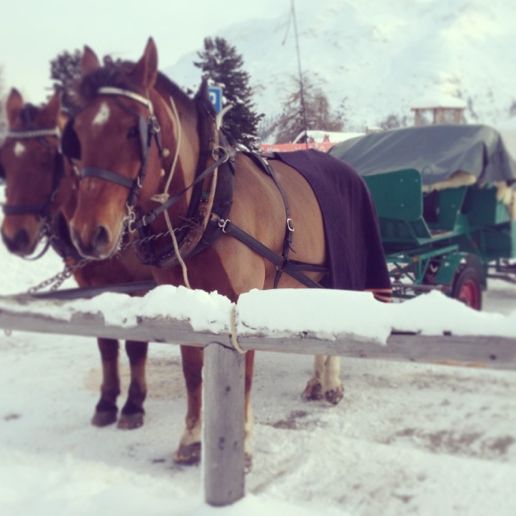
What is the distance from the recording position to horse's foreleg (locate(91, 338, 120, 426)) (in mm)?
3910

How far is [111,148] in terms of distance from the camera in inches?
104

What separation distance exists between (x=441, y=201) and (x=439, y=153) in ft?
1.65

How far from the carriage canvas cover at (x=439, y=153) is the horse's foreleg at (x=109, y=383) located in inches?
138

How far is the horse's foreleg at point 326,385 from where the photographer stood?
4.21 m

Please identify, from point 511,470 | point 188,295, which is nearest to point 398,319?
point 188,295

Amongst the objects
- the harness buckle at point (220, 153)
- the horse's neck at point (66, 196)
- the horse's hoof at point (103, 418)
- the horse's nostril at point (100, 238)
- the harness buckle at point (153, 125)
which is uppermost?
the harness buckle at point (153, 125)

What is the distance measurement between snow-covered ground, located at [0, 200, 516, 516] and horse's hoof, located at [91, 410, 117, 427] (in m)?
0.10

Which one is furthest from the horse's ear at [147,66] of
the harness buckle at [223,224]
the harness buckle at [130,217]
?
the harness buckle at [223,224]

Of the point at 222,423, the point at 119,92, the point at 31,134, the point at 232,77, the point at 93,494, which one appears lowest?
the point at 93,494

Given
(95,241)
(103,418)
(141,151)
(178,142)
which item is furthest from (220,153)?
(103,418)

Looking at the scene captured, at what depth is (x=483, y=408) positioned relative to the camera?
400 cm

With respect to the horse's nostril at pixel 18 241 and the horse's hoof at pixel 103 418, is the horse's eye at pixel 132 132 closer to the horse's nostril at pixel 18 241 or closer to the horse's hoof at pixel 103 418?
the horse's nostril at pixel 18 241

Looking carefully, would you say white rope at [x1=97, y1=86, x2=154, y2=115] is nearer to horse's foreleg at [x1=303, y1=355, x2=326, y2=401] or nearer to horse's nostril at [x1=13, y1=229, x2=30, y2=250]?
horse's nostril at [x1=13, y1=229, x2=30, y2=250]

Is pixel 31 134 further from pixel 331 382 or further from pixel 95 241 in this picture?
pixel 331 382
